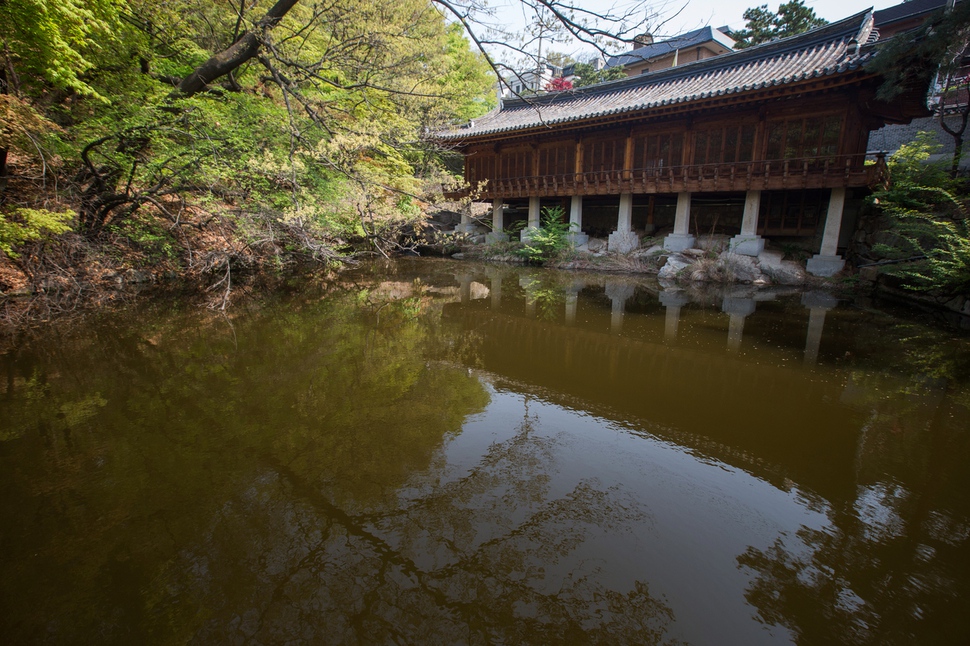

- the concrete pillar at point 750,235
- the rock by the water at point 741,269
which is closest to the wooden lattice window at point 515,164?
the concrete pillar at point 750,235

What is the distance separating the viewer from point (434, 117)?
1158cm

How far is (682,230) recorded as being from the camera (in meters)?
14.0

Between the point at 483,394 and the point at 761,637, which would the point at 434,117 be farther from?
the point at 761,637

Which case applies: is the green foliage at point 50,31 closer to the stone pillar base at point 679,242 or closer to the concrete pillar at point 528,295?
the concrete pillar at point 528,295

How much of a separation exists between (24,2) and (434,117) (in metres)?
7.91

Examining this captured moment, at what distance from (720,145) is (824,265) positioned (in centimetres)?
455

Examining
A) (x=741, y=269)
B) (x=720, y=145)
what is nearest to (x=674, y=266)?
(x=741, y=269)

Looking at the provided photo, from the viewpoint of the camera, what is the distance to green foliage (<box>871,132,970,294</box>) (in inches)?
310

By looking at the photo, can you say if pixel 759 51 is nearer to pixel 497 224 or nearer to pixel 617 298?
pixel 617 298

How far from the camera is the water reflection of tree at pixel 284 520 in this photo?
6.54 feet

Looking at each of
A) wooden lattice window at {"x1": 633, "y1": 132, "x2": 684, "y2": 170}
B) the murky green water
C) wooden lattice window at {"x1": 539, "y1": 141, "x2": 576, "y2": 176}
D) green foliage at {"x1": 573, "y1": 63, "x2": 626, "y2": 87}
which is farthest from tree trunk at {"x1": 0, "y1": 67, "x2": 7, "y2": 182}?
green foliage at {"x1": 573, "y1": 63, "x2": 626, "y2": 87}

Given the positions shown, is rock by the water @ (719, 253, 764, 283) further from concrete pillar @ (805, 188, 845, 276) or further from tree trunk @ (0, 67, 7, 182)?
tree trunk @ (0, 67, 7, 182)

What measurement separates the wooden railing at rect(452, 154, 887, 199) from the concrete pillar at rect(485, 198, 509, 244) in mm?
931

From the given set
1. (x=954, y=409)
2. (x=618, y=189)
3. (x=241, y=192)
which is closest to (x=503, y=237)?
(x=618, y=189)
